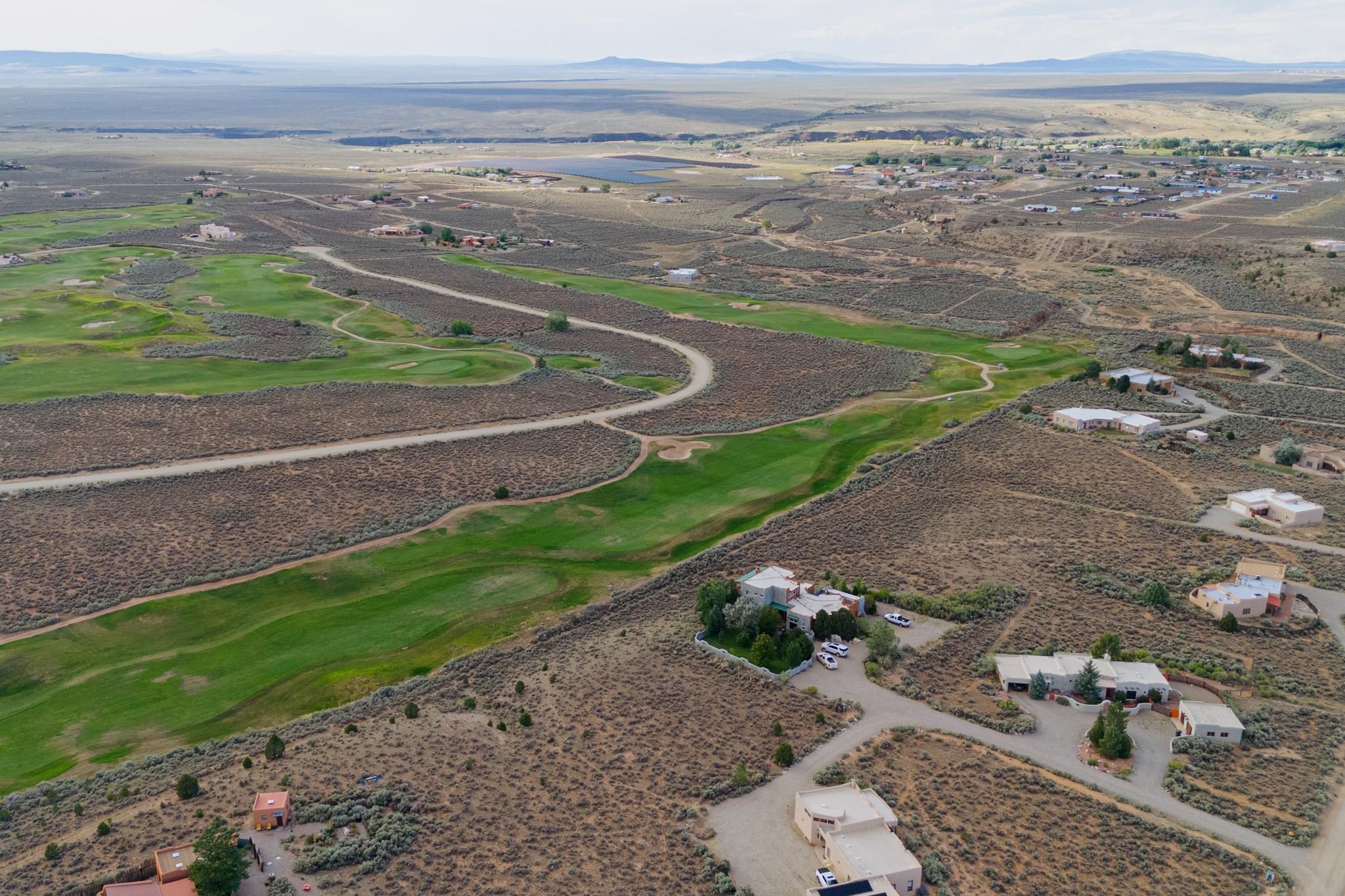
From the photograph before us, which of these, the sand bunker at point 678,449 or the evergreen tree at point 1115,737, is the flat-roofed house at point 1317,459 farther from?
the evergreen tree at point 1115,737

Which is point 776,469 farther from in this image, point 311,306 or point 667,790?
point 311,306

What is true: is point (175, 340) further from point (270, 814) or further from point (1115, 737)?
point (1115, 737)

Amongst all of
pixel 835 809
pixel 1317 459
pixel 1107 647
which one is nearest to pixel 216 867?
pixel 835 809

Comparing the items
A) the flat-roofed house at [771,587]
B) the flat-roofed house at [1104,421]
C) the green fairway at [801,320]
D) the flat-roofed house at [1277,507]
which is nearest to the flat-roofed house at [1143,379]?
the green fairway at [801,320]

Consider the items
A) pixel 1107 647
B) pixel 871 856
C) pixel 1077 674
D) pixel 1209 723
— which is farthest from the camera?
pixel 1107 647

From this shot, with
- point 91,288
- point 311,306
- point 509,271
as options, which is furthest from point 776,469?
point 91,288

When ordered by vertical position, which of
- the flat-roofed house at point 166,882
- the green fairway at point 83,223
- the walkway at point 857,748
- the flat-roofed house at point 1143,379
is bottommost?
the walkway at point 857,748

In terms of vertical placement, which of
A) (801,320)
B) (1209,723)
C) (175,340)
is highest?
(175,340)
